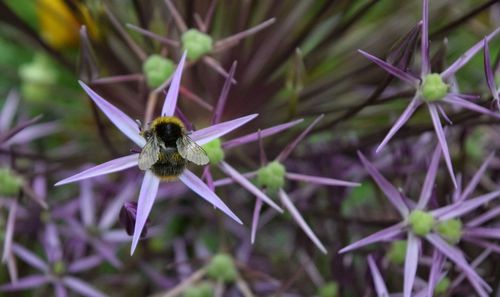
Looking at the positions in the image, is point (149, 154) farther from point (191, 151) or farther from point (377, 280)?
point (377, 280)

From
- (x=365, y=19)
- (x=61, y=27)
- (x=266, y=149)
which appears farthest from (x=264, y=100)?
(x=61, y=27)

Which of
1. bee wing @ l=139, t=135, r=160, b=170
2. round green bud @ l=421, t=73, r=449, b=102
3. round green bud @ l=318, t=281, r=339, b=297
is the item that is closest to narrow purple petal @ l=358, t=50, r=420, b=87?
round green bud @ l=421, t=73, r=449, b=102

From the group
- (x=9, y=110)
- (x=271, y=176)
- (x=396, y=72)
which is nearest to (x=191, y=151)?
(x=271, y=176)

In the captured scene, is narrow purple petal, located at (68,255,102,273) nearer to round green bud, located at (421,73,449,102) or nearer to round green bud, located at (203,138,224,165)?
round green bud, located at (203,138,224,165)

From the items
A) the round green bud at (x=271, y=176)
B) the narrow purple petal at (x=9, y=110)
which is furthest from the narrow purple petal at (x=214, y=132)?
the narrow purple petal at (x=9, y=110)

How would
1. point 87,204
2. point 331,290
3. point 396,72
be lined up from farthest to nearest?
point 87,204 → point 331,290 → point 396,72
